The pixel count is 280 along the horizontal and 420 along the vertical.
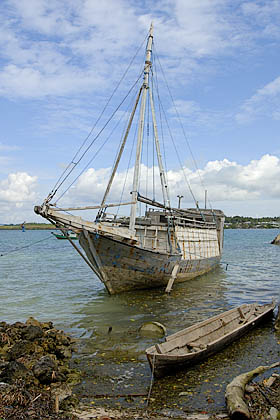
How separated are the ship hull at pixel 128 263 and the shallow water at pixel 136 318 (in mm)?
648

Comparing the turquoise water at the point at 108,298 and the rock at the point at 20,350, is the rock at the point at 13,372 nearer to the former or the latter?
the rock at the point at 20,350

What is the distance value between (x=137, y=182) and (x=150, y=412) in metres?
13.7

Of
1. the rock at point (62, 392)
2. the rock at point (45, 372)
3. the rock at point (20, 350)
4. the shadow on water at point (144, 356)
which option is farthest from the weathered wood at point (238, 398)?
the rock at point (20, 350)

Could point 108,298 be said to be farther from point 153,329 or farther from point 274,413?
point 274,413

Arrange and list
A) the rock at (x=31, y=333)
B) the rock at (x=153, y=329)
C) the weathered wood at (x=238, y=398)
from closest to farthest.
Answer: the weathered wood at (x=238, y=398) < the rock at (x=31, y=333) < the rock at (x=153, y=329)

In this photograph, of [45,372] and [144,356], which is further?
[144,356]

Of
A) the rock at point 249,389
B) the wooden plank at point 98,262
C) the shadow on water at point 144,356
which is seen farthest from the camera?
the wooden plank at point 98,262

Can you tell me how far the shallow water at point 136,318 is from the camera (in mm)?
8545

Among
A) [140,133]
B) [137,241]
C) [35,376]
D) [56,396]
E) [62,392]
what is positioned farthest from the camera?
[140,133]

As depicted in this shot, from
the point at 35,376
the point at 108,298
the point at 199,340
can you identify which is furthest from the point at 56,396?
the point at 108,298

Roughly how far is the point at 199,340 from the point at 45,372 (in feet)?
14.9

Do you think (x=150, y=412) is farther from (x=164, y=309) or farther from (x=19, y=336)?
(x=164, y=309)

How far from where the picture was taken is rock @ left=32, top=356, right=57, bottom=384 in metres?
8.42

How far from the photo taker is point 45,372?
27.9ft
